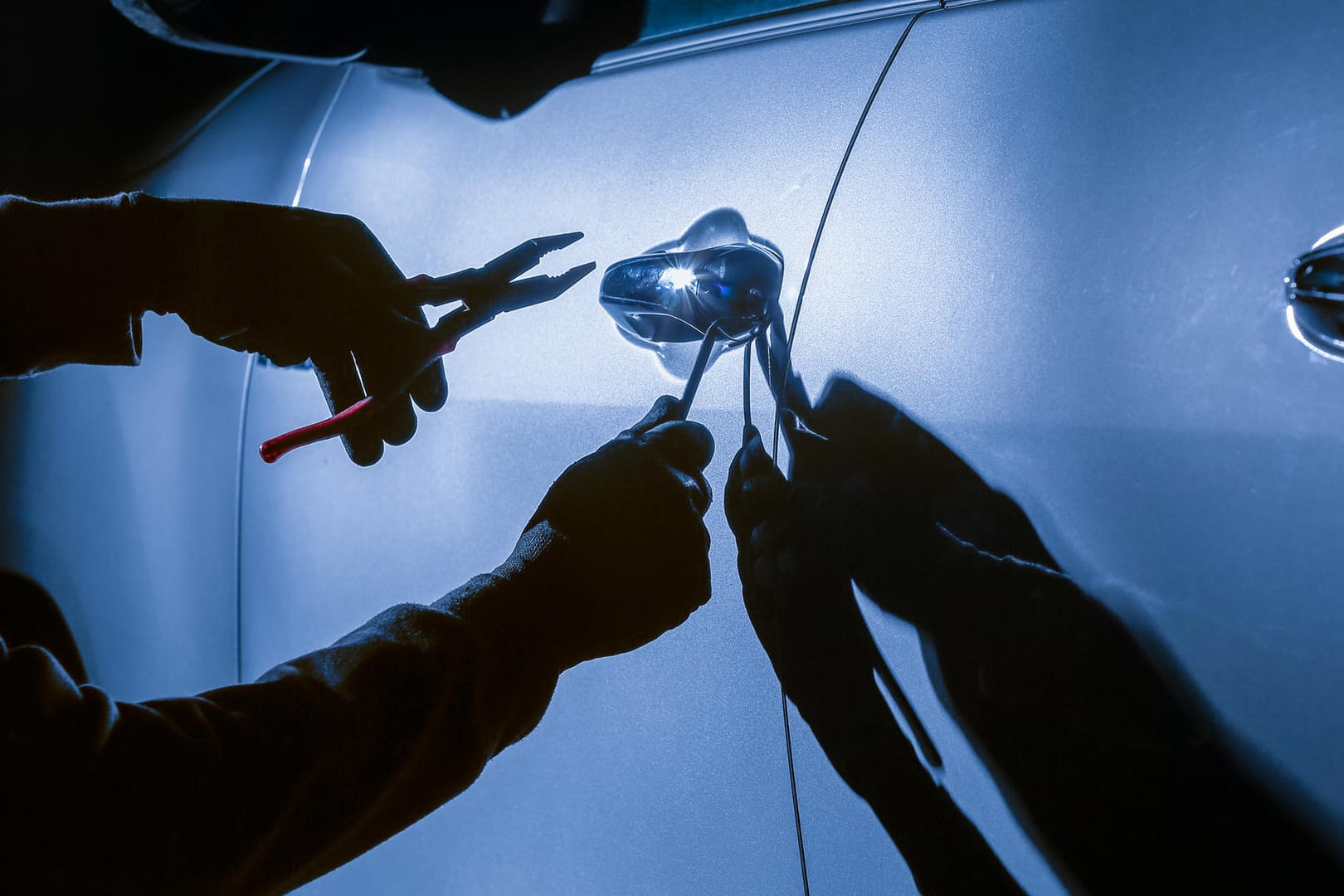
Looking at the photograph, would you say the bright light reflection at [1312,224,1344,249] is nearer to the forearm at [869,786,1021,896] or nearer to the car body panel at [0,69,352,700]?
the forearm at [869,786,1021,896]

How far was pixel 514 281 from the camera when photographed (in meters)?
0.95

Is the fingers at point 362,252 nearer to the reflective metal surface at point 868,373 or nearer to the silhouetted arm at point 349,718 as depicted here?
the reflective metal surface at point 868,373

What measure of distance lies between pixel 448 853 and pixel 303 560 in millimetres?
404

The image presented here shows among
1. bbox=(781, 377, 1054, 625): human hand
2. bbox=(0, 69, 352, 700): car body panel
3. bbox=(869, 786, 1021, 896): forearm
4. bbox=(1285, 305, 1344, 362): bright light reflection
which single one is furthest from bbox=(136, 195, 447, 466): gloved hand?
bbox=(1285, 305, 1344, 362): bright light reflection

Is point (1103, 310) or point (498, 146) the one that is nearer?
point (1103, 310)

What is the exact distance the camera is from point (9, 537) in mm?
1599

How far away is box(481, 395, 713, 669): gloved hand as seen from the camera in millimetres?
771

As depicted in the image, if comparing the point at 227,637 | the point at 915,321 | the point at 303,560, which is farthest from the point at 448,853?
the point at 915,321

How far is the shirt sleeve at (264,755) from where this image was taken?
23.4 inches

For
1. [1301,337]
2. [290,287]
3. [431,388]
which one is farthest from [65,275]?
[1301,337]

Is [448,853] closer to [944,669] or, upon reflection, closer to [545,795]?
[545,795]

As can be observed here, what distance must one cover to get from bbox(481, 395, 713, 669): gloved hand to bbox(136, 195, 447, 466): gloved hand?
10.6 inches

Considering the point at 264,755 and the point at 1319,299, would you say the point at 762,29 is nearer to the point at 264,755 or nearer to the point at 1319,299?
the point at 1319,299

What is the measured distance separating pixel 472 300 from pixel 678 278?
24cm
